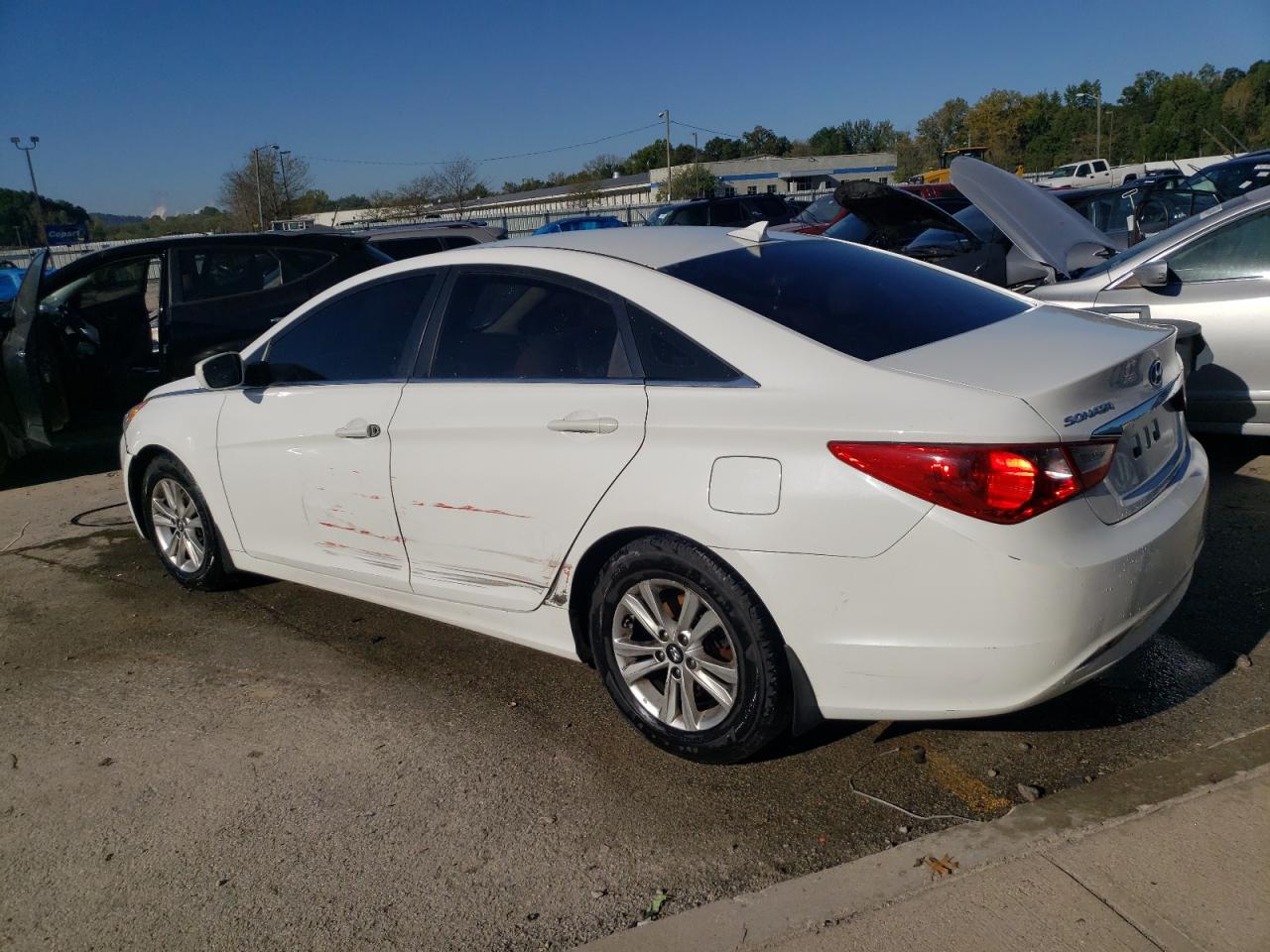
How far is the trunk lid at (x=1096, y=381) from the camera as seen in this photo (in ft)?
8.90

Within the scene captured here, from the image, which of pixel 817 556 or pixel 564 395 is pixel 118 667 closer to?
pixel 564 395

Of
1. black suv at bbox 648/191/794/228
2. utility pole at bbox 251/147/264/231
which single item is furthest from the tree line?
black suv at bbox 648/191/794/228

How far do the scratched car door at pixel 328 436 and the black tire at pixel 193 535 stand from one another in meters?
0.30

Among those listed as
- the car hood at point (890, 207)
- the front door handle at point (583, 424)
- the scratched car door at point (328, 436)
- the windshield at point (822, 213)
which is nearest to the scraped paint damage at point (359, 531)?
the scratched car door at point (328, 436)

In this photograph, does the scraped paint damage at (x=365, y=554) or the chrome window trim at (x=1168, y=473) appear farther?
the scraped paint damage at (x=365, y=554)

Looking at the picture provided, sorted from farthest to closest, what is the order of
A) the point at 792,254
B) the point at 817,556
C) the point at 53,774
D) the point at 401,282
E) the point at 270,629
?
the point at 270,629, the point at 401,282, the point at 792,254, the point at 53,774, the point at 817,556

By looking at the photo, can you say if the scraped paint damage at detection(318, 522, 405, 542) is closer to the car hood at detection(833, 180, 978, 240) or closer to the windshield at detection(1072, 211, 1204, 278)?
the windshield at detection(1072, 211, 1204, 278)

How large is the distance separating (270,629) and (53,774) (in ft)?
4.21

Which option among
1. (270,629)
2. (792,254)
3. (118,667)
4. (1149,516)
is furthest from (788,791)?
(118,667)

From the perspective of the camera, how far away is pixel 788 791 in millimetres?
3096

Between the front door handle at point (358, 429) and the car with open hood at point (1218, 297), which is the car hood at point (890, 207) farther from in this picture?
the front door handle at point (358, 429)

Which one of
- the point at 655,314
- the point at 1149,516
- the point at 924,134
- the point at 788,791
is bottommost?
the point at 788,791

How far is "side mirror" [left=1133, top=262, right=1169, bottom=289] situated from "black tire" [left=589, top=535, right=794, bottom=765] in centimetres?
404

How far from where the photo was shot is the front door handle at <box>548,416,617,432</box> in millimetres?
3223
